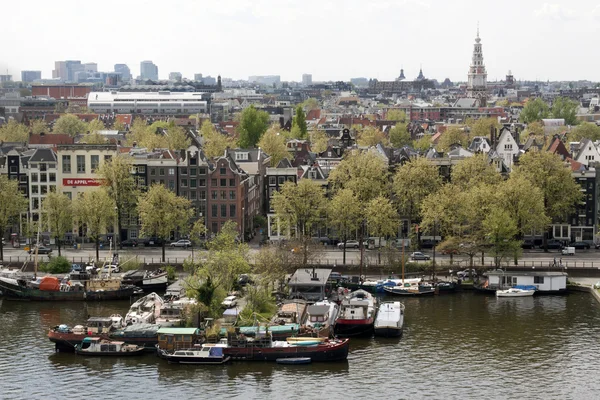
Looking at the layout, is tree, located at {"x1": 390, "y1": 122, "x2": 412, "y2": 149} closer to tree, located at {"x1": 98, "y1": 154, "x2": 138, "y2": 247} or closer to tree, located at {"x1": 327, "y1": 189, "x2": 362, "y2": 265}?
tree, located at {"x1": 327, "y1": 189, "x2": 362, "y2": 265}

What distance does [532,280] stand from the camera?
76875 millimetres

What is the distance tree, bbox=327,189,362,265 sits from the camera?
8619 centimetres

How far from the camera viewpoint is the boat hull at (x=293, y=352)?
57906 mm

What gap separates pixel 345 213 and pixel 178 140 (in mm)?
53856

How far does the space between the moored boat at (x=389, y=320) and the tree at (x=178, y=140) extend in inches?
2655

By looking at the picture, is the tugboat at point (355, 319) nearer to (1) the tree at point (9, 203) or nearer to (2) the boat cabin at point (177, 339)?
(2) the boat cabin at point (177, 339)

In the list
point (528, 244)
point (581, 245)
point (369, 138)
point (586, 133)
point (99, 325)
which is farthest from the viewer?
point (586, 133)

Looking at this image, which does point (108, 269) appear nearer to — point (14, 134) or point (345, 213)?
point (345, 213)

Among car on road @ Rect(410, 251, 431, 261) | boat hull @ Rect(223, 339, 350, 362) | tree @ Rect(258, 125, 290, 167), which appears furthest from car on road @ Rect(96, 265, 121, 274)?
tree @ Rect(258, 125, 290, 167)

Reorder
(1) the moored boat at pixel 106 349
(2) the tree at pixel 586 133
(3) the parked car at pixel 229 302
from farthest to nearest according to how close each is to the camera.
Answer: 1. (2) the tree at pixel 586 133
2. (3) the parked car at pixel 229 302
3. (1) the moored boat at pixel 106 349

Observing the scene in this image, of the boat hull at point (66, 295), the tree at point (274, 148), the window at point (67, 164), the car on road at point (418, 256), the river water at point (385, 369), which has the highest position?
the tree at point (274, 148)

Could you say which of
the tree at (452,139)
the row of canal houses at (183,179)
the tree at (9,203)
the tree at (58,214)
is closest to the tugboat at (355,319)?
the row of canal houses at (183,179)

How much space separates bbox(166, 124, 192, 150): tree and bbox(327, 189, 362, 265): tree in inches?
1858

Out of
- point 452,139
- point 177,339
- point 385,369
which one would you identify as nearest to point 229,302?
point 177,339
